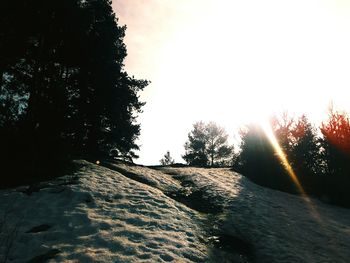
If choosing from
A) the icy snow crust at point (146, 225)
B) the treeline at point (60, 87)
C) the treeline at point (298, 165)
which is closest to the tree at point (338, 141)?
the treeline at point (298, 165)

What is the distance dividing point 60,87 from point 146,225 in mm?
7913

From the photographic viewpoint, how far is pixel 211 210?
11297mm

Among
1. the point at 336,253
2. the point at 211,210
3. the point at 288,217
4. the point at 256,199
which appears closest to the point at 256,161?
the point at 256,199

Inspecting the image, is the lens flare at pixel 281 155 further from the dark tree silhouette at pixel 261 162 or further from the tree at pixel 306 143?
the tree at pixel 306 143

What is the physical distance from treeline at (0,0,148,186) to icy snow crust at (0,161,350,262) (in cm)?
191

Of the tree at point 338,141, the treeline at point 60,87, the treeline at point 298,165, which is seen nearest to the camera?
the treeline at point 60,87

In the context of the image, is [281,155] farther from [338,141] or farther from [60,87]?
[60,87]

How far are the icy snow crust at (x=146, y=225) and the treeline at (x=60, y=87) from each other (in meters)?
1.91

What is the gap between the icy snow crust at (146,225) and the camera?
6723mm

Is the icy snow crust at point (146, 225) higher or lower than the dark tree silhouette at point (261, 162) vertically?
lower

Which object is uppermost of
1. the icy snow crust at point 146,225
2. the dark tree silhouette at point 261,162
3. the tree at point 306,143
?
the tree at point 306,143

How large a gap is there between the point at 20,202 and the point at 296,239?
8.32 m

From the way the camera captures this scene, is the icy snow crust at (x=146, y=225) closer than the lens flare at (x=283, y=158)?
Yes

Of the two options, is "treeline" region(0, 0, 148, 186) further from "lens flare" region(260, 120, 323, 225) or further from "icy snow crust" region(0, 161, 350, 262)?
"lens flare" region(260, 120, 323, 225)
